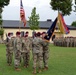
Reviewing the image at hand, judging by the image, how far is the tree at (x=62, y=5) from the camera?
177ft

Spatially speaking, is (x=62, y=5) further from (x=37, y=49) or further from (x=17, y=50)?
(x=37, y=49)

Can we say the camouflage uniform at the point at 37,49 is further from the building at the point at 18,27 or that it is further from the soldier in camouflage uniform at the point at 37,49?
the building at the point at 18,27

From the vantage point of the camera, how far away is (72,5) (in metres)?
55.8

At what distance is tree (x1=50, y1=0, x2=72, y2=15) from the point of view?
177ft

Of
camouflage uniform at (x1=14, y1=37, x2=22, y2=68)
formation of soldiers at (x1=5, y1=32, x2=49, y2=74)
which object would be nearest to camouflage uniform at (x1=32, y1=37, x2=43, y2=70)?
formation of soldiers at (x1=5, y1=32, x2=49, y2=74)

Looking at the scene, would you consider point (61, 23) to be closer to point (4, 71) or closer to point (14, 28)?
point (4, 71)

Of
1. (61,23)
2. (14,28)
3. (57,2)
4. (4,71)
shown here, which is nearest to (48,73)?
(4,71)

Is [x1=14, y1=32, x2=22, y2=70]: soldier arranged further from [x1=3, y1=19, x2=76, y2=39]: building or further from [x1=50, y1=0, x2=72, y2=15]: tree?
[x1=3, y1=19, x2=76, y2=39]: building

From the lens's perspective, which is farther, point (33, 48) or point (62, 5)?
point (62, 5)

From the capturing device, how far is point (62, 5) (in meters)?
54.0

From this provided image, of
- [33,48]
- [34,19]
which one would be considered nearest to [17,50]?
[33,48]

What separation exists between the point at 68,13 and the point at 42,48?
1565 inches

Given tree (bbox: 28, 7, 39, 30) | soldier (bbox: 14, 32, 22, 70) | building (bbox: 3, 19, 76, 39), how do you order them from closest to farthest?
1. soldier (bbox: 14, 32, 22, 70)
2. tree (bbox: 28, 7, 39, 30)
3. building (bbox: 3, 19, 76, 39)

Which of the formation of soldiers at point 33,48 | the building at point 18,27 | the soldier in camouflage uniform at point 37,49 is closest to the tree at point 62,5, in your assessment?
the building at point 18,27
